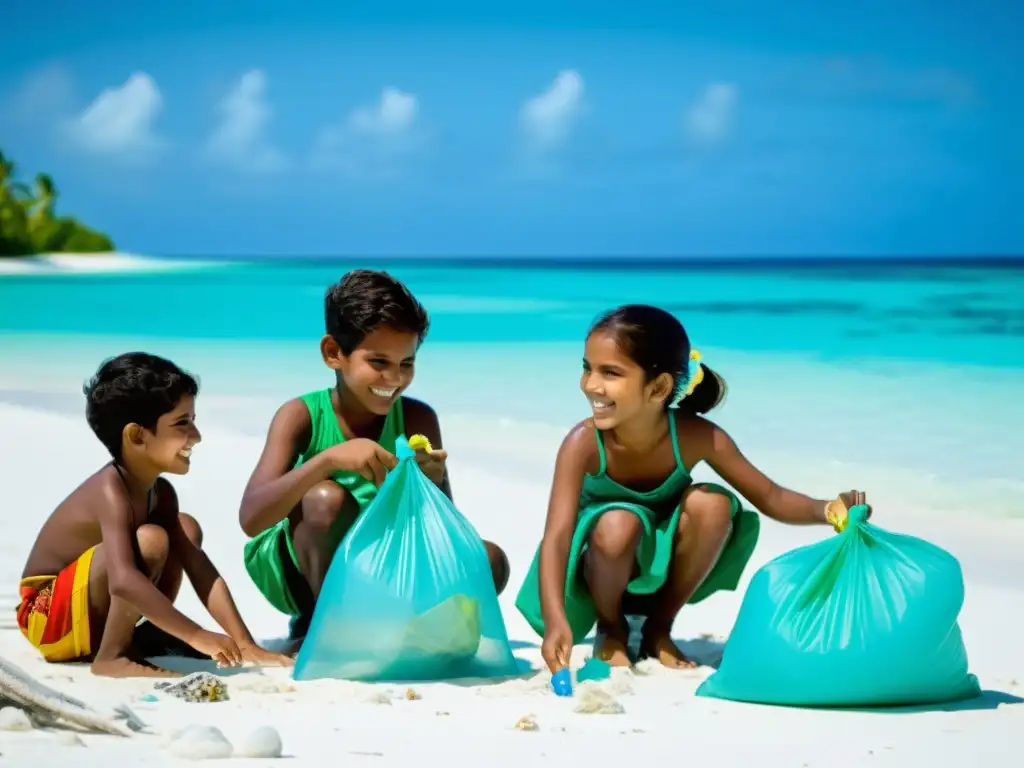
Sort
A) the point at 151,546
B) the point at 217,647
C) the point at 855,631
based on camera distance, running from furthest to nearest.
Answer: the point at 151,546 → the point at 217,647 → the point at 855,631

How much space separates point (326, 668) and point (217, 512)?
7.45ft

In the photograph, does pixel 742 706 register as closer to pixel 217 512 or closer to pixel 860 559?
pixel 860 559

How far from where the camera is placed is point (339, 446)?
3.25m

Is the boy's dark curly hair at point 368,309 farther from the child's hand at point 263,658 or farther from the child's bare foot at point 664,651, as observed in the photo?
the child's bare foot at point 664,651

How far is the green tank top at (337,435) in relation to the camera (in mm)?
3420

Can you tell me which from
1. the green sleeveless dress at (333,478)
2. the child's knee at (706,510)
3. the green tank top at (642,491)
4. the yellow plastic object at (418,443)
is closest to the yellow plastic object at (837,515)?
the child's knee at (706,510)

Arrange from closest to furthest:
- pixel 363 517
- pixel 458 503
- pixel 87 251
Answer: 1. pixel 363 517
2. pixel 458 503
3. pixel 87 251

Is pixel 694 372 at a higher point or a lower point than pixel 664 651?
higher

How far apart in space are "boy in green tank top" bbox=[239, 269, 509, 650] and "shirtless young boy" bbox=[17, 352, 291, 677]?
0.65 ft

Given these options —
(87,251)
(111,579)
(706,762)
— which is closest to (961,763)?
(706,762)

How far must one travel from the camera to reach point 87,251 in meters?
51.7

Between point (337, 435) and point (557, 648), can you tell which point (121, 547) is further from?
point (557, 648)

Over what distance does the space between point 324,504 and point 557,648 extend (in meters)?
0.65

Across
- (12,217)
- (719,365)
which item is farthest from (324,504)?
(12,217)
